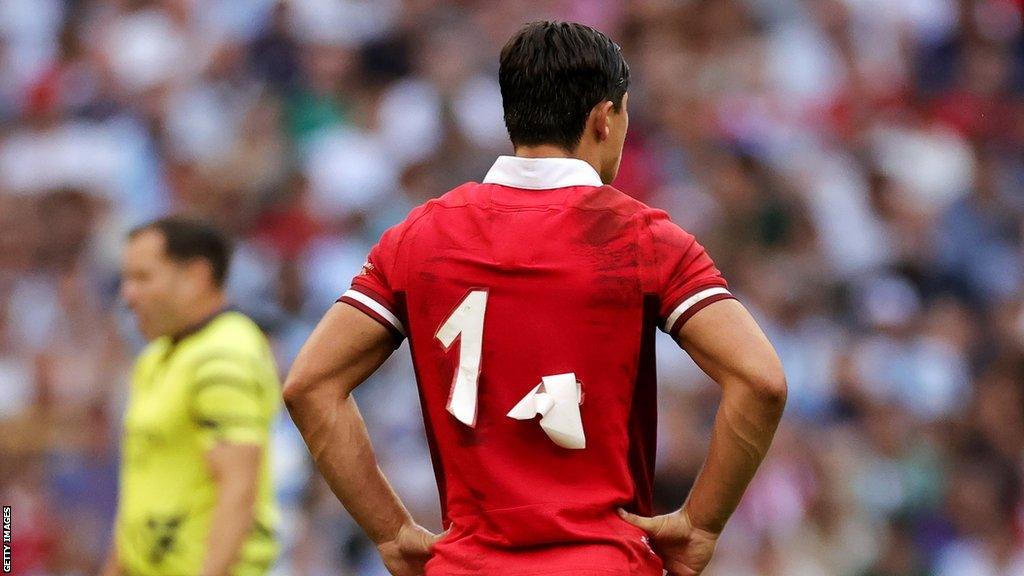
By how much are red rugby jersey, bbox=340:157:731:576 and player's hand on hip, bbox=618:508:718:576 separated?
52 millimetres

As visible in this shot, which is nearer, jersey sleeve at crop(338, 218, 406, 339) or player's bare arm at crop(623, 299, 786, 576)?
player's bare arm at crop(623, 299, 786, 576)

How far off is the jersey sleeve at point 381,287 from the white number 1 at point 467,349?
0.18 m

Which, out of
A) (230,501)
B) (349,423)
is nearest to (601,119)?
(349,423)

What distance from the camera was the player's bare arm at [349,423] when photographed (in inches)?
146

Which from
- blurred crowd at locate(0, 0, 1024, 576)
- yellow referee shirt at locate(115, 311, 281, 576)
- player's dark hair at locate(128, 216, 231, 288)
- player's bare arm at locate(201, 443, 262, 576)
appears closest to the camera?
player's bare arm at locate(201, 443, 262, 576)

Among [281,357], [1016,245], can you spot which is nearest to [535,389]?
[281,357]

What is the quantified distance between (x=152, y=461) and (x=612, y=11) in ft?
21.7

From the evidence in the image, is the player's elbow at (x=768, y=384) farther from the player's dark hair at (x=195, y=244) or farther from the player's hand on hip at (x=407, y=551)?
the player's dark hair at (x=195, y=244)

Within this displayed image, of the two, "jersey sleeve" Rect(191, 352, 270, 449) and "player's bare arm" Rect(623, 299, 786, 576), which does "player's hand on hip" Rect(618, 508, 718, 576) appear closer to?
"player's bare arm" Rect(623, 299, 786, 576)

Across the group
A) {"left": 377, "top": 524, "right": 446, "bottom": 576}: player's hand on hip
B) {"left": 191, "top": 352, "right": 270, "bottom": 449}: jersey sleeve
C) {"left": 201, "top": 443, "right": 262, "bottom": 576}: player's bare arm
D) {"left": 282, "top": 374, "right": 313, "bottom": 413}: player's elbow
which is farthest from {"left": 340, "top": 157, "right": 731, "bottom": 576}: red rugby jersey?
{"left": 191, "top": 352, "right": 270, "bottom": 449}: jersey sleeve

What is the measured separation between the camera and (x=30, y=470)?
9047mm

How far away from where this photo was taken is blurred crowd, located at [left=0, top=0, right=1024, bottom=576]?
9.05 meters

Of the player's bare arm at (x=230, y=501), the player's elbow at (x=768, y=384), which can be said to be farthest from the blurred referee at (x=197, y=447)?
the player's elbow at (x=768, y=384)

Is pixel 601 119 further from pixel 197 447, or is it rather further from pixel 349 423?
pixel 197 447
